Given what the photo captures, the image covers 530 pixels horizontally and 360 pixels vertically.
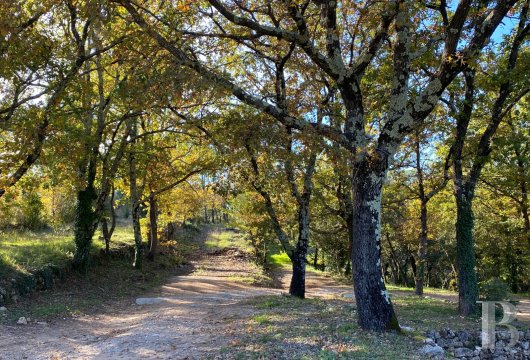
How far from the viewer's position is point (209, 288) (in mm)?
17203

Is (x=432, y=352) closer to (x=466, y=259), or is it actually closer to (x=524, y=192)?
(x=466, y=259)

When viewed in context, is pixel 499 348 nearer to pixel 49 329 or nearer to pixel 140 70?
pixel 140 70

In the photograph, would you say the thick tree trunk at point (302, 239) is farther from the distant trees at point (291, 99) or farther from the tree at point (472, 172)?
the tree at point (472, 172)

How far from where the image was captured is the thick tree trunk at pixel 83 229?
14031 mm

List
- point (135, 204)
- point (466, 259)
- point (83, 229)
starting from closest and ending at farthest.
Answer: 1. point (466, 259)
2. point (83, 229)
3. point (135, 204)

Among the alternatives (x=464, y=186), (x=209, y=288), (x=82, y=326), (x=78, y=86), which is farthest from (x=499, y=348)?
(x=209, y=288)

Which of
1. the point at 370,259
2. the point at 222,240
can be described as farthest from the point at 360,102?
the point at 222,240

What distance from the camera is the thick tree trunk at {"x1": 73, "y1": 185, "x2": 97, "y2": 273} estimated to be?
46.0 feet

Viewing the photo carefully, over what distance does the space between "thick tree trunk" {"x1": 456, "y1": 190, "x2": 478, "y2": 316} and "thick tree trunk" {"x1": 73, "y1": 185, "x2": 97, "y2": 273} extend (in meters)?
11.8

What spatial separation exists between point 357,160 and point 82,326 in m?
7.16

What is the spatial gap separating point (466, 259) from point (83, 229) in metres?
12.1

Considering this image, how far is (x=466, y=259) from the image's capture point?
999 centimetres

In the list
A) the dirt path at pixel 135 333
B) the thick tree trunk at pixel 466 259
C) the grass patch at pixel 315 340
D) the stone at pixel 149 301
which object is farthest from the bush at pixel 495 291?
the stone at pixel 149 301

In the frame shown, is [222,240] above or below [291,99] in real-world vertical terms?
below
